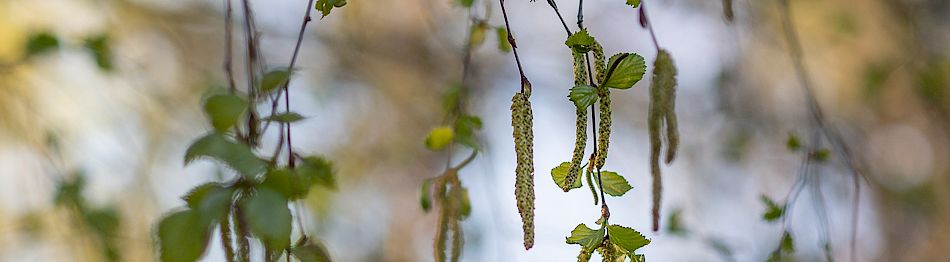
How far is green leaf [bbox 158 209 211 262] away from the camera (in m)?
0.50

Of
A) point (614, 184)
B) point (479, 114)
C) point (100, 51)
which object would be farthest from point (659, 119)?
point (479, 114)

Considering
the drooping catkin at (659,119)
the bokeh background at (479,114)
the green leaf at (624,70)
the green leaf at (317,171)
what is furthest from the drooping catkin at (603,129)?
the bokeh background at (479,114)

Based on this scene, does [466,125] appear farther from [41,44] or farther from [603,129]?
[41,44]

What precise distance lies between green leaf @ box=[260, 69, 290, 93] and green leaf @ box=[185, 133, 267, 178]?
147 millimetres

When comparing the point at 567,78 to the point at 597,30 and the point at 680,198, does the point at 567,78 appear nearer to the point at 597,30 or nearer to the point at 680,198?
the point at 597,30

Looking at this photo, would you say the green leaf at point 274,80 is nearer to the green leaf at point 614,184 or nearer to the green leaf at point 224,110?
the green leaf at point 224,110

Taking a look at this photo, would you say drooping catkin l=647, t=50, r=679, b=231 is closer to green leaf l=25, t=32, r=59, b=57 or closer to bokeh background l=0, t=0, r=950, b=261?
bokeh background l=0, t=0, r=950, b=261

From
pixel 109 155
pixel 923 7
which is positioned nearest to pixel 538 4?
pixel 923 7

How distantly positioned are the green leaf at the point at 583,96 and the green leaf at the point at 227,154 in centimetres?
18

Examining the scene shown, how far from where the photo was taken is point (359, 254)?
2.46m

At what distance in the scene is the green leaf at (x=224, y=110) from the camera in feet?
1.95

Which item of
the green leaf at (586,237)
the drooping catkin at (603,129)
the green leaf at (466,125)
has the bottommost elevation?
the green leaf at (586,237)

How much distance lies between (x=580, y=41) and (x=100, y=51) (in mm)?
1020

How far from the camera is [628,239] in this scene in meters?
0.58
